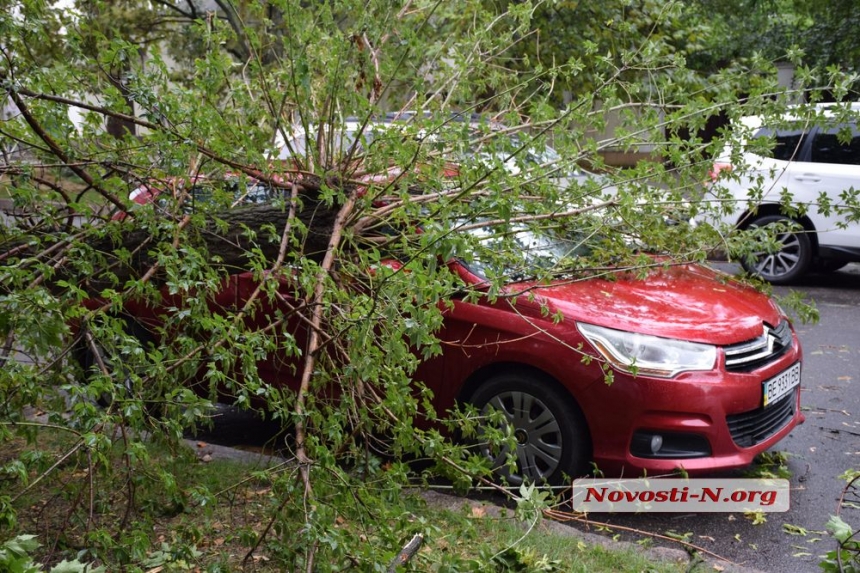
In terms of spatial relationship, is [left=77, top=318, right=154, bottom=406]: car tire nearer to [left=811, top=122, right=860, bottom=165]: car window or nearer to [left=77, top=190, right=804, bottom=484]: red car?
[left=77, top=190, right=804, bottom=484]: red car

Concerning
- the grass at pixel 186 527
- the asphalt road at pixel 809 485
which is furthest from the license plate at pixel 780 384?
the grass at pixel 186 527

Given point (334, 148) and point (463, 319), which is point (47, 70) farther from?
point (463, 319)

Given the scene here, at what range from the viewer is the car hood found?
4.73 metres

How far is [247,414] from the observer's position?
6.46 meters

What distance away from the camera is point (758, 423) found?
4863mm

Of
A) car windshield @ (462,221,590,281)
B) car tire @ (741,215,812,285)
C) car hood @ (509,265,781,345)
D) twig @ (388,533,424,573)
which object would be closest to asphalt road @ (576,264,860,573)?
car hood @ (509,265,781,345)

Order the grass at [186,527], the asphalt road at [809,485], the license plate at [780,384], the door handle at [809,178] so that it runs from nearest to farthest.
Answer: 1. the grass at [186,527]
2. the asphalt road at [809,485]
3. the license plate at [780,384]
4. the door handle at [809,178]

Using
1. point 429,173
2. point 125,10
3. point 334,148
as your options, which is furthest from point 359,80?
point 125,10

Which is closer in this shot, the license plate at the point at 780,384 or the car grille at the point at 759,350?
the car grille at the point at 759,350

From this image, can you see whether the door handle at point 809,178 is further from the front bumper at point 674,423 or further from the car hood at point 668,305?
the front bumper at point 674,423

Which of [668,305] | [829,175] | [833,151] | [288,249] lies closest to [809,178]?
[829,175]

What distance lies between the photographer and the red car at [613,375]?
181 inches

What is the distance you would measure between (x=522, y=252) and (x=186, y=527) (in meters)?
2.13

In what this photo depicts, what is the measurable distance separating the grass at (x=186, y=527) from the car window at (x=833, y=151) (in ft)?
25.4
